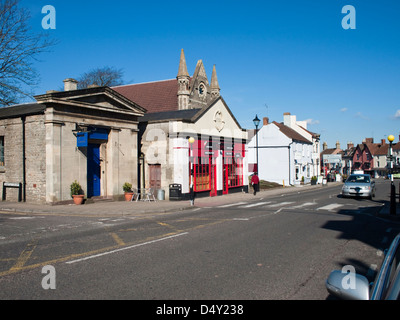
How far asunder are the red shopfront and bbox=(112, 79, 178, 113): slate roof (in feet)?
50.4

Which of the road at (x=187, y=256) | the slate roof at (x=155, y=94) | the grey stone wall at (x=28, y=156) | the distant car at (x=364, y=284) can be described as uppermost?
the slate roof at (x=155, y=94)

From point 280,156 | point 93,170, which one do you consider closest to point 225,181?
point 93,170

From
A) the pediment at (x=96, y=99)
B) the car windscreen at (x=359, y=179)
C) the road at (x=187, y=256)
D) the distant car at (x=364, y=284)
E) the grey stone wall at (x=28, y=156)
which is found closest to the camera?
the distant car at (x=364, y=284)

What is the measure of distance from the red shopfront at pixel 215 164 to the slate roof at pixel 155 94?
50.4 ft

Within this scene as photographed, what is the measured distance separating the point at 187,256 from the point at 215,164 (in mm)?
19822

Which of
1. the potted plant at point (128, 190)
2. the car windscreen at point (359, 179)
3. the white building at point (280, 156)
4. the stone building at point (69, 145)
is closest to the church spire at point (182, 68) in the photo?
the white building at point (280, 156)

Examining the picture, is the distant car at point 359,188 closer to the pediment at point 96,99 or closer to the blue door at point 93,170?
the pediment at point 96,99

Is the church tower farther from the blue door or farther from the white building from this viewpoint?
the blue door

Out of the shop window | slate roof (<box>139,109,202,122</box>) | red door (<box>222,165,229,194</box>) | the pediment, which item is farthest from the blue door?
red door (<box>222,165,229,194</box>)

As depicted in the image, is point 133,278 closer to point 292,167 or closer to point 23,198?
point 23,198

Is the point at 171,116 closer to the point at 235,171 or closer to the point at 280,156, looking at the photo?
the point at 235,171

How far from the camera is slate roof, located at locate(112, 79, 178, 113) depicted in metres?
43.3

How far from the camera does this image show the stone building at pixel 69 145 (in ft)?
60.0
